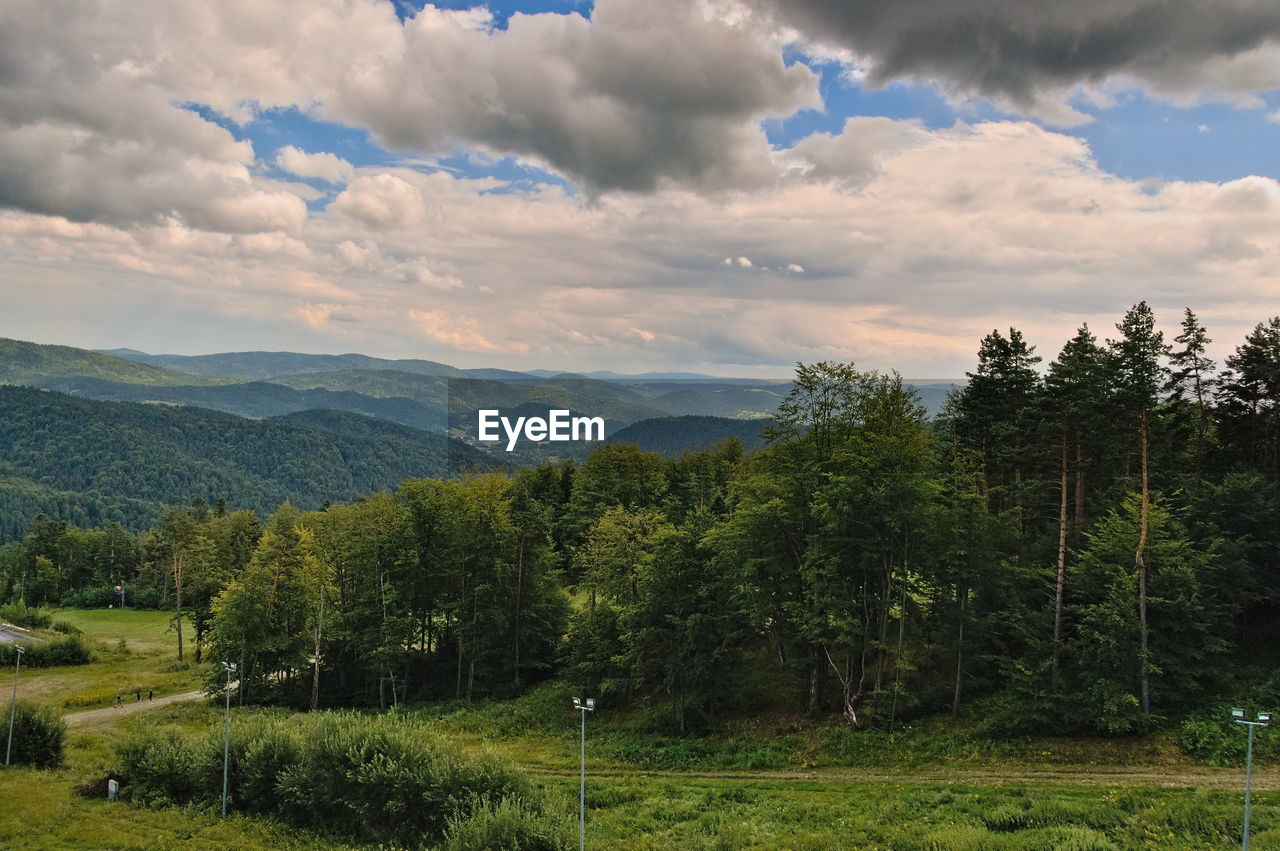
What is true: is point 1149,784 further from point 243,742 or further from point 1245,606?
point 243,742

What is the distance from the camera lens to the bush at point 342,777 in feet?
83.1

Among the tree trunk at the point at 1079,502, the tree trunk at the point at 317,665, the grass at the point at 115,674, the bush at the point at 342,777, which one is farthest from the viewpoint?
the grass at the point at 115,674

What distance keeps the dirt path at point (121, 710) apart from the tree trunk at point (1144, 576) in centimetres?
5753

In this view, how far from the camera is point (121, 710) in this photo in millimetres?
48625

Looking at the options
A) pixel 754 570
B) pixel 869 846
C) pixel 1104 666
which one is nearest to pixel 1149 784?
pixel 1104 666

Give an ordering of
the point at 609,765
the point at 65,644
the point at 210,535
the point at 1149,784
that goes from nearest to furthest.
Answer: the point at 1149,784
the point at 609,765
the point at 65,644
the point at 210,535

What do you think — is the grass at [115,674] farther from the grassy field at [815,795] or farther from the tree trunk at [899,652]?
the tree trunk at [899,652]

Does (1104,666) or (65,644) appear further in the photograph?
(65,644)

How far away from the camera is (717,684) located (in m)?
37.7

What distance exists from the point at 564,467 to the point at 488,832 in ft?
224

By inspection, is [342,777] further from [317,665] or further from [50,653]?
[50,653]

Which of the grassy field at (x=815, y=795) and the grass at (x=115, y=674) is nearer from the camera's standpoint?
the grassy field at (x=815, y=795)
